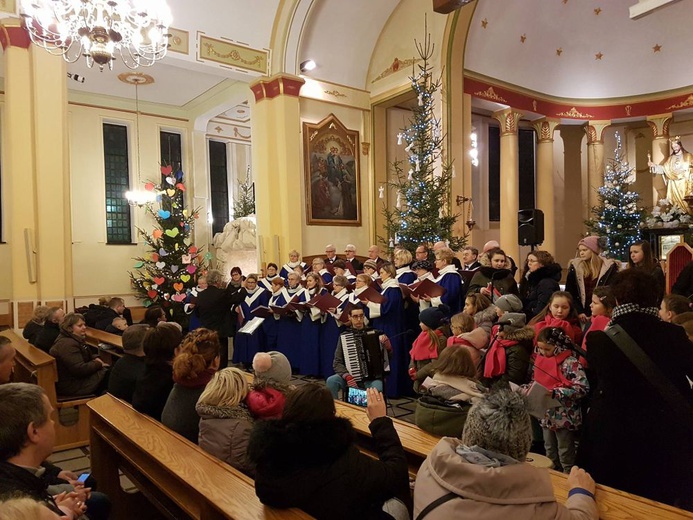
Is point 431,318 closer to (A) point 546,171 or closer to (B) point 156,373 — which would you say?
(B) point 156,373

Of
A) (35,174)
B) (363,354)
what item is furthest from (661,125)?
(35,174)

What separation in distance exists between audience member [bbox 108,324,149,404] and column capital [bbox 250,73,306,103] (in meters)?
8.60

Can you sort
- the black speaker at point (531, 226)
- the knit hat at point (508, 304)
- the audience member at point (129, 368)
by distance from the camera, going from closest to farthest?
the audience member at point (129, 368)
the knit hat at point (508, 304)
the black speaker at point (531, 226)

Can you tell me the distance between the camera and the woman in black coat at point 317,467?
1856mm

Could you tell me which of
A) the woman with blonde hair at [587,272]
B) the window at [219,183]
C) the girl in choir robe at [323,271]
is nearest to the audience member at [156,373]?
the woman with blonde hair at [587,272]

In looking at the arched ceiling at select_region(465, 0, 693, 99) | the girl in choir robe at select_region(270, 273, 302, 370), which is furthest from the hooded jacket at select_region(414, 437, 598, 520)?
the arched ceiling at select_region(465, 0, 693, 99)

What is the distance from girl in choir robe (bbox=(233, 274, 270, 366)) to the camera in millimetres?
8305

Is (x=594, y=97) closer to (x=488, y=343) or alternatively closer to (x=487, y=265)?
(x=487, y=265)

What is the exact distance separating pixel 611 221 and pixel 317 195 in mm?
7820

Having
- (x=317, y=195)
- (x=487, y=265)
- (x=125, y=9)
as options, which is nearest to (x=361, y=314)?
(x=487, y=265)

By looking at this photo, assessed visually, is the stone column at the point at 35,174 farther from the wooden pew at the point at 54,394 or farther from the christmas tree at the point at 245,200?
the christmas tree at the point at 245,200

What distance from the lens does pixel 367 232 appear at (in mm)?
13453

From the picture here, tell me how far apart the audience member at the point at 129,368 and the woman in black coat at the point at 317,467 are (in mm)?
2616

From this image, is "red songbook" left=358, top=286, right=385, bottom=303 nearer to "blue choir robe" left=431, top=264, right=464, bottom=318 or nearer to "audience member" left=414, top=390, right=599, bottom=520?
"blue choir robe" left=431, top=264, right=464, bottom=318
